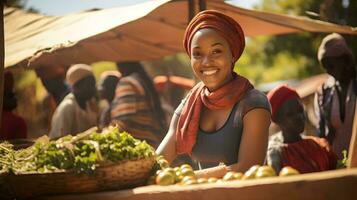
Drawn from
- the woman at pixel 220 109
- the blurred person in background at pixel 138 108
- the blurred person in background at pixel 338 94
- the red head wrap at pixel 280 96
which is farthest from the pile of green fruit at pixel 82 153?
the blurred person in background at pixel 138 108

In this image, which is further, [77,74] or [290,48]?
[290,48]

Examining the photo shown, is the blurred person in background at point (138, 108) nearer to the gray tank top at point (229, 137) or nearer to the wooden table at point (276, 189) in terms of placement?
the gray tank top at point (229, 137)

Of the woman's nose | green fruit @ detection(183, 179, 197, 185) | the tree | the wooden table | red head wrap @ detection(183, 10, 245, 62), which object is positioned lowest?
the tree

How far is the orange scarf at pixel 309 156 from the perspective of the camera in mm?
4809

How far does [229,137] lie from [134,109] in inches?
139

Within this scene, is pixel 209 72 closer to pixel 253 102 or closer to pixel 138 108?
pixel 253 102

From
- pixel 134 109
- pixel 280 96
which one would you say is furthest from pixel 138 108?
pixel 280 96

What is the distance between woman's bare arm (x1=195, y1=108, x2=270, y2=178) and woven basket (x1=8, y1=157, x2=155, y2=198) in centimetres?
45

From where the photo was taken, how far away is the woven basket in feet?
10.1

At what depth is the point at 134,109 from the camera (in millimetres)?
7035

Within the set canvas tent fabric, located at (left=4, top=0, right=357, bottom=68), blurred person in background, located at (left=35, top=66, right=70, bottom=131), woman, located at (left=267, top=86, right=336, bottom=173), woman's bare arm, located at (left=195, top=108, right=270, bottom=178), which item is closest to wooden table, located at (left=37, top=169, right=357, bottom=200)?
woman's bare arm, located at (left=195, top=108, right=270, bottom=178)

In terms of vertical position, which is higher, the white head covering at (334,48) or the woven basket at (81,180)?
the white head covering at (334,48)

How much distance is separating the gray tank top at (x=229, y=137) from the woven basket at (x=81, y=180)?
61 cm

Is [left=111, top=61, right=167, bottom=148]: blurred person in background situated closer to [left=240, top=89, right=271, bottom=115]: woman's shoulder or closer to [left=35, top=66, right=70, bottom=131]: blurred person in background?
[left=35, top=66, right=70, bottom=131]: blurred person in background
